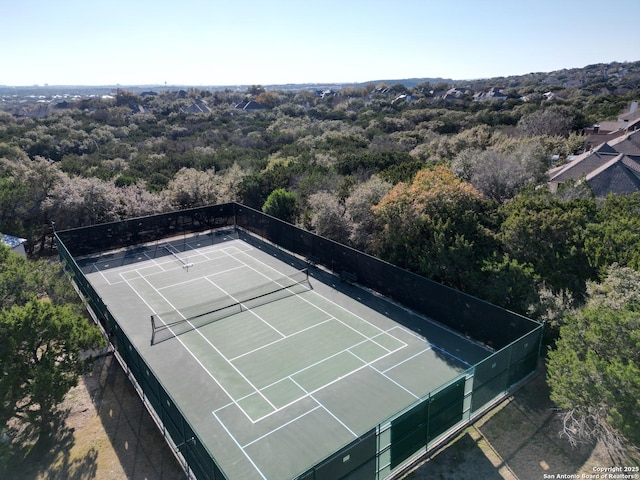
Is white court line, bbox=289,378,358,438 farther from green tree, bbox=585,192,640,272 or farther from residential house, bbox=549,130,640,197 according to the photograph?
residential house, bbox=549,130,640,197

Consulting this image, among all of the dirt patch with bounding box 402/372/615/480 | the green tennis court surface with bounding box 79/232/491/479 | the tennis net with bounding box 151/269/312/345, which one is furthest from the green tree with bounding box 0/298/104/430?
the dirt patch with bounding box 402/372/615/480

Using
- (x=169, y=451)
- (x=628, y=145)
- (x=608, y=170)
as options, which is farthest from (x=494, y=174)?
(x=169, y=451)

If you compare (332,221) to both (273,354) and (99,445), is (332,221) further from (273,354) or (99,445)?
(99,445)

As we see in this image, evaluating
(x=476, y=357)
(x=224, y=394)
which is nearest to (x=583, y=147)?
(x=476, y=357)

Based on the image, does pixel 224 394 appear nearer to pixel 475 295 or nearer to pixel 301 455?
pixel 301 455

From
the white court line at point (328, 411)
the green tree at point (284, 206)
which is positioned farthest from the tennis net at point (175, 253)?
the white court line at point (328, 411)

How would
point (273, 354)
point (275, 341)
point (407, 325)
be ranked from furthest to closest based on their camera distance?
point (407, 325)
point (275, 341)
point (273, 354)
